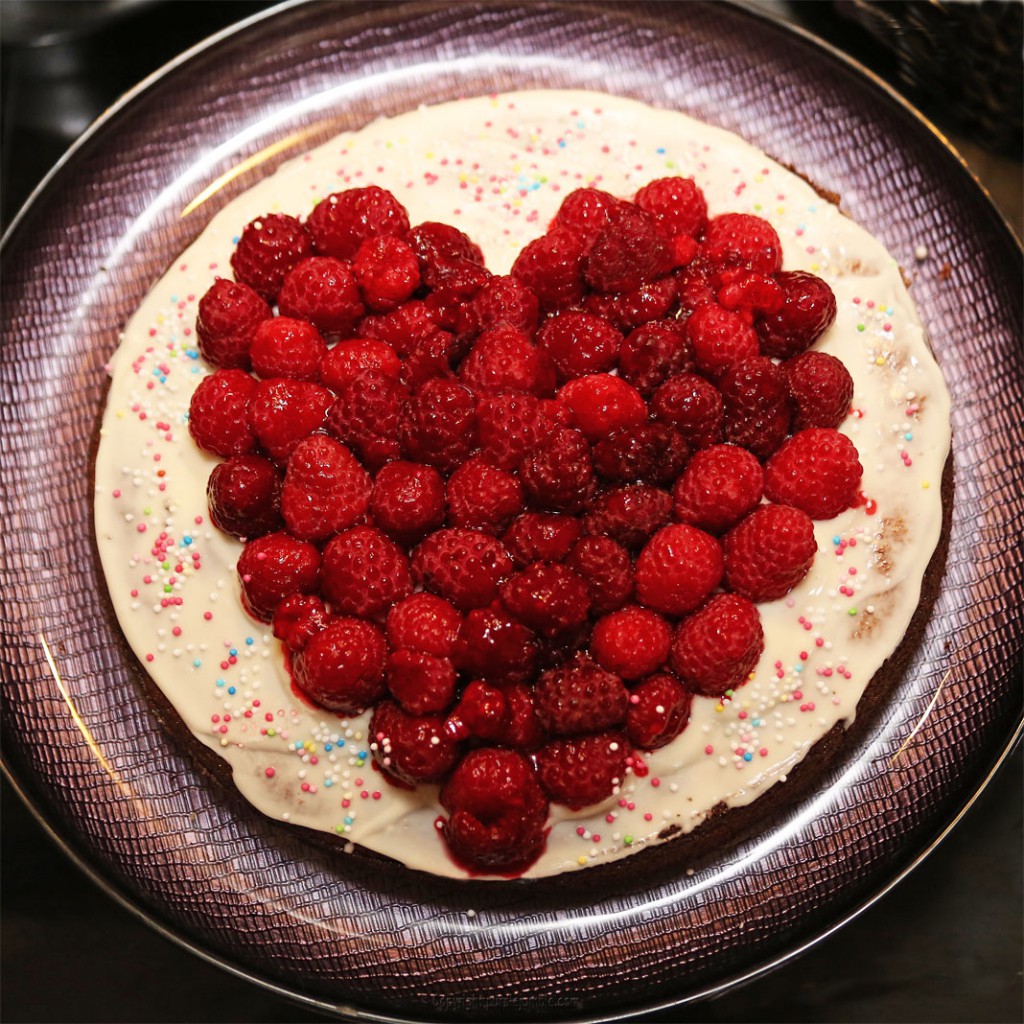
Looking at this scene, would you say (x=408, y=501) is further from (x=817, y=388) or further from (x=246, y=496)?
(x=817, y=388)

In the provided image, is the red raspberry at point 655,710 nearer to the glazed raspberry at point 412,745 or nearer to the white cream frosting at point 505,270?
the white cream frosting at point 505,270

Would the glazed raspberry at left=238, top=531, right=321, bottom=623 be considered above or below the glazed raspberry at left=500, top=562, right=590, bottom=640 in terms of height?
below

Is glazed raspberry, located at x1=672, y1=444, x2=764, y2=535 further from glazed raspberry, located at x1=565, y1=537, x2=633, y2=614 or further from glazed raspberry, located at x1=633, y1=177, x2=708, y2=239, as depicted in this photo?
glazed raspberry, located at x1=633, y1=177, x2=708, y2=239

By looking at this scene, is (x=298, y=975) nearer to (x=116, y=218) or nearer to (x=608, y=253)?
(x=608, y=253)

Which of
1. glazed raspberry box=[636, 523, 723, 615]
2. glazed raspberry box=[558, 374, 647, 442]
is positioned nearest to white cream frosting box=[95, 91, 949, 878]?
glazed raspberry box=[636, 523, 723, 615]

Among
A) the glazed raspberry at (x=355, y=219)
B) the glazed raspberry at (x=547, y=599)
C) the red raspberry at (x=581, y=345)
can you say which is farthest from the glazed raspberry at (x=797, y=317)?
the glazed raspberry at (x=355, y=219)
